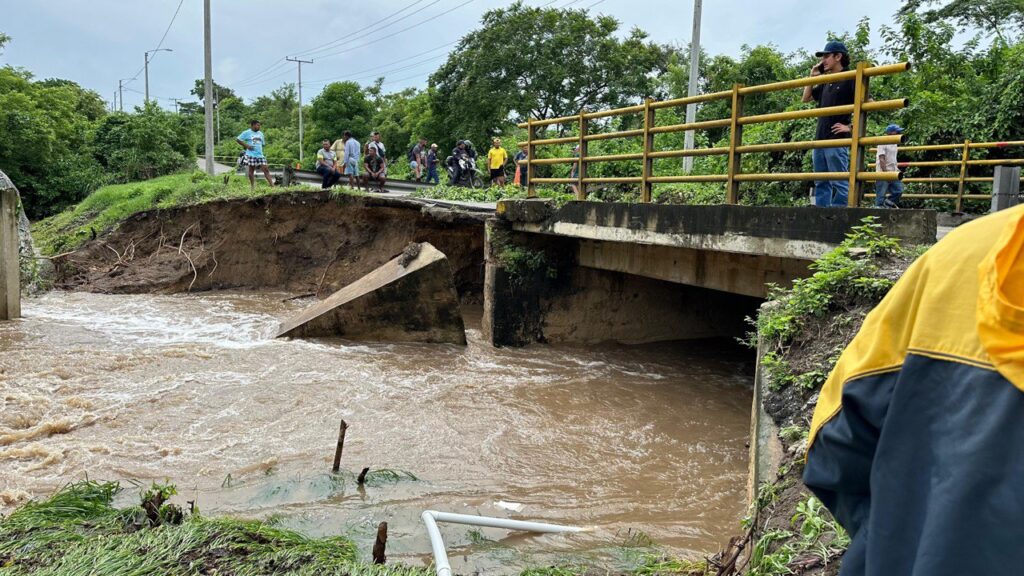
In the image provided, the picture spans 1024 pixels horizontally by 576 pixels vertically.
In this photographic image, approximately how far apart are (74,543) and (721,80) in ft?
68.8

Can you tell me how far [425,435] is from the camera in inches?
277

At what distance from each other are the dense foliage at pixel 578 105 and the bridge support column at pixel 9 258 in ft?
31.5

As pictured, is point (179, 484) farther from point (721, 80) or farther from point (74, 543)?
point (721, 80)

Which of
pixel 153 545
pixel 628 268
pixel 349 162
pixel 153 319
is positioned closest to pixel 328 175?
pixel 349 162

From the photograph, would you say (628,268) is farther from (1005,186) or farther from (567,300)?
(1005,186)

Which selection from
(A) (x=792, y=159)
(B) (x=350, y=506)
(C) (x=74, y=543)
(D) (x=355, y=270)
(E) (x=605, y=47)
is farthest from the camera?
(E) (x=605, y=47)

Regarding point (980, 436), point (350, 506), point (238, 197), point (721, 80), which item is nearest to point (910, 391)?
point (980, 436)

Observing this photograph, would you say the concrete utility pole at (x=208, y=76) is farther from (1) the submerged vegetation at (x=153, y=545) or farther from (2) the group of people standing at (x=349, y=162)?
(1) the submerged vegetation at (x=153, y=545)

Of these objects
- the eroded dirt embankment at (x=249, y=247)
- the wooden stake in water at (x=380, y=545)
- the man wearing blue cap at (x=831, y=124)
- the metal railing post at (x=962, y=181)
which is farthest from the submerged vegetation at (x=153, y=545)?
the eroded dirt embankment at (x=249, y=247)

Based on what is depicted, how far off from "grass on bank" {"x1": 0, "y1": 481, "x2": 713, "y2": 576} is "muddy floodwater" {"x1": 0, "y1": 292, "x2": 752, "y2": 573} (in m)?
0.53

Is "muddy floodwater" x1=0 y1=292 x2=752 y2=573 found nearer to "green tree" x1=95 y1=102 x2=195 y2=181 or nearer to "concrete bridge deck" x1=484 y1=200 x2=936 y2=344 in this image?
"concrete bridge deck" x1=484 y1=200 x2=936 y2=344

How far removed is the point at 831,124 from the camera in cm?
745

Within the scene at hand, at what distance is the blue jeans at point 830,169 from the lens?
Result: 7.26 meters

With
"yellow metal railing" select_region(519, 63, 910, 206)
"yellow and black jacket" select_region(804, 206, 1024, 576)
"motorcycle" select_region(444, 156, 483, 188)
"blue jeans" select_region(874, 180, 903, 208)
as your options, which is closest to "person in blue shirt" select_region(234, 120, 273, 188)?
"motorcycle" select_region(444, 156, 483, 188)
